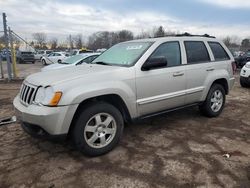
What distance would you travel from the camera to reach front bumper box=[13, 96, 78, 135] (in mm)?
3094

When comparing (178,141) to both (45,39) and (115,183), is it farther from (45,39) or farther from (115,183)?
(45,39)

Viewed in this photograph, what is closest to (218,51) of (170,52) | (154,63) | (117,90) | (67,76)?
(170,52)

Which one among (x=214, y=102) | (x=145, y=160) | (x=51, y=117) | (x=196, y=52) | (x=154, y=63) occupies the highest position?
(x=196, y=52)

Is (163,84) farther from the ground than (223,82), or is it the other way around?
(163,84)

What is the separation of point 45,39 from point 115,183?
76.1m

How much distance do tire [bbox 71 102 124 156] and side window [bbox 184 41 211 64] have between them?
1999 millimetres

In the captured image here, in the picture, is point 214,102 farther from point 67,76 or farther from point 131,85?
point 67,76

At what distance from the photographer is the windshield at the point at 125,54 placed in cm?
409

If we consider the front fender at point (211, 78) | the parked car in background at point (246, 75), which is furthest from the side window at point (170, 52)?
the parked car in background at point (246, 75)

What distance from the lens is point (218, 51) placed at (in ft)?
17.7

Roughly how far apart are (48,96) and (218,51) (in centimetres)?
390

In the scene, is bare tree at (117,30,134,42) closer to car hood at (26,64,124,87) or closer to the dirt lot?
the dirt lot

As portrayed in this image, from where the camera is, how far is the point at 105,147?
3.60m

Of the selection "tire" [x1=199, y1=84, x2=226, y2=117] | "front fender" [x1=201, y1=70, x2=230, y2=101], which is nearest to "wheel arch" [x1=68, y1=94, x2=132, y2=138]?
"front fender" [x1=201, y1=70, x2=230, y2=101]
